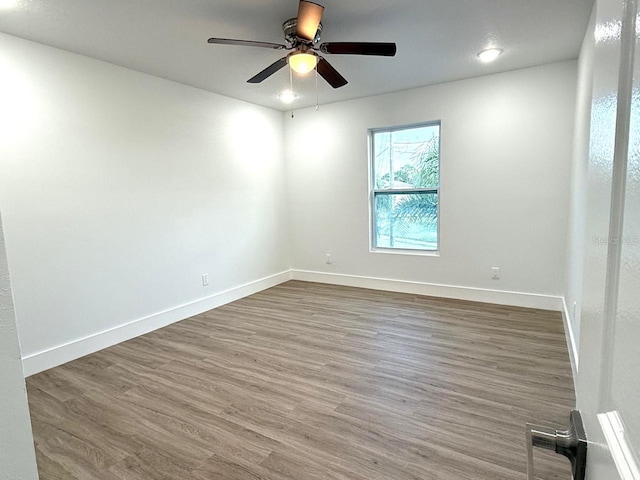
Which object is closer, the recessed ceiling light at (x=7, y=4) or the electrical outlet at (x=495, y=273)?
the recessed ceiling light at (x=7, y=4)

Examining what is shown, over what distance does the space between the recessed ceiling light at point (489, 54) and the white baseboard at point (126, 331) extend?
3.82 metres

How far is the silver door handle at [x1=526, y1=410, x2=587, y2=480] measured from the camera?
23.0 inches

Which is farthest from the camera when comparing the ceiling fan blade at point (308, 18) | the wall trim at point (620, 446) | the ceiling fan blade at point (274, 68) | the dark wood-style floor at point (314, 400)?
the ceiling fan blade at point (274, 68)

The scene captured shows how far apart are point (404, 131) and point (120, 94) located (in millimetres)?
3312

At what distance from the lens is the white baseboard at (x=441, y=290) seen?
13.4 ft

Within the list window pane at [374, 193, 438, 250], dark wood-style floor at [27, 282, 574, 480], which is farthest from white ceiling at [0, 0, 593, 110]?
dark wood-style floor at [27, 282, 574, 480]

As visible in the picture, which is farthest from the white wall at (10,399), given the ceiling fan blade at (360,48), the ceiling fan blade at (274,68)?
the ceiling fan blade at (274,68)

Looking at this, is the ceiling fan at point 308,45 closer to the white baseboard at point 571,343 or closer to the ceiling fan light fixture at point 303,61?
the ceiling fan light fixture at point 303,61

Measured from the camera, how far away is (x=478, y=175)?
4285 mm

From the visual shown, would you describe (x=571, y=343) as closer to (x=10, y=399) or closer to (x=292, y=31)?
(x=292, y=31)

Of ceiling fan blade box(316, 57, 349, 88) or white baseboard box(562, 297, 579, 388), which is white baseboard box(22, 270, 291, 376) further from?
white baseboard box(562, 297, 579, 388)

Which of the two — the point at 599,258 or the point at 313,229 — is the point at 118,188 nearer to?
the point at 313,229

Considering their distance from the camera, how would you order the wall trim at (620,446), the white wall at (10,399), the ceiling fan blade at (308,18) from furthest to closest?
the ceiling fan blade at (308,18)
the white wall at (10,399)
the wall trim at (620,446)

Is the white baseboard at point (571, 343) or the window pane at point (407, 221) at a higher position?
the window pane at point (407, 221)
